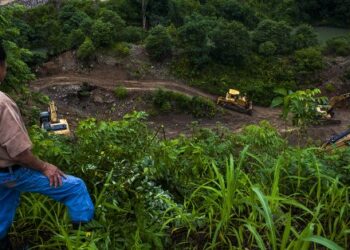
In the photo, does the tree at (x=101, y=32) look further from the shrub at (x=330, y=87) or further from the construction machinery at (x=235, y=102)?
the shrub at (x=330, y=87)

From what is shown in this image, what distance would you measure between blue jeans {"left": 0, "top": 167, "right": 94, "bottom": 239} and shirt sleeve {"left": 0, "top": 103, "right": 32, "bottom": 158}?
1.04 feet

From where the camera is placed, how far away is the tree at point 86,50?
2575cm

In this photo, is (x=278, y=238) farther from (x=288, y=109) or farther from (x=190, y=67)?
(x=190, y=67)

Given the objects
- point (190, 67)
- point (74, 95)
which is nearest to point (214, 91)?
point (190, 67)

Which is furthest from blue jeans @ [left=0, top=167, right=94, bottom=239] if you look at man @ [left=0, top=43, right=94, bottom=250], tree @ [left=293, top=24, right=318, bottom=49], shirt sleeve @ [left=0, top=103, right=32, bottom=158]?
tree @ [left=293, top=24, right=318, bottom=49]

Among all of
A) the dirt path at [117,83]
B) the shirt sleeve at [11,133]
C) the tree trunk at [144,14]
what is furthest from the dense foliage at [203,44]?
the shirt sleeve at [11,133]

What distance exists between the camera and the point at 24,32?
91.6ft

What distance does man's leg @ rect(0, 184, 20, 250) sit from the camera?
371 centimetres

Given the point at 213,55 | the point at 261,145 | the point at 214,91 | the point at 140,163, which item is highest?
the point at 140,163

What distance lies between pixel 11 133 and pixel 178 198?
1.79 metres

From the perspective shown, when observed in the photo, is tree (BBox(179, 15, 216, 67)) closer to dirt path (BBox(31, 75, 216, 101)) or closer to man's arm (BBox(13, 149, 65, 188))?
dirt path (BBox(31, 75, 216, 101))

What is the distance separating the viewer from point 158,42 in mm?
26484

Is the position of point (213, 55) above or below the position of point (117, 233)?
below

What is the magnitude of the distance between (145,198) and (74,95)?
2142 cm
